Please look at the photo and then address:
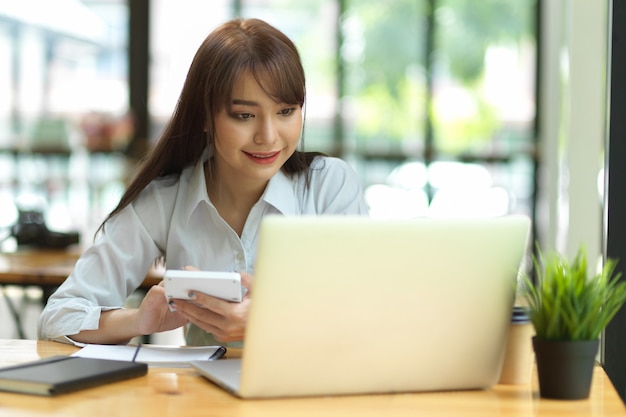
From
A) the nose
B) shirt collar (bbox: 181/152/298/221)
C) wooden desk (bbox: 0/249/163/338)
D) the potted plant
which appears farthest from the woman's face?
wooden desk (bbox: 0/249/163/338)

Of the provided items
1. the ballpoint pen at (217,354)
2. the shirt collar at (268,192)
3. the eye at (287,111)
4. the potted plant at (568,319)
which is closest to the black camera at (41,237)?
the shirt collar at (268,192)

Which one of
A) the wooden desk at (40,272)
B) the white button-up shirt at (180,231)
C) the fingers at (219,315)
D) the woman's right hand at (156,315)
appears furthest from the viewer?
the wooden desk at (40,272)

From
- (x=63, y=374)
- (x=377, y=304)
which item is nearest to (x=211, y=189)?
(x=63, y=374)

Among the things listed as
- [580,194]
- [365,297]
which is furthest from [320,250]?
[580,194]

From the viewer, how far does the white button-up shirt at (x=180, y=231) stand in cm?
205

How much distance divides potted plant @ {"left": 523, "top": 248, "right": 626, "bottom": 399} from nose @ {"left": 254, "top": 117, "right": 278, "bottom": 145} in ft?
2.35

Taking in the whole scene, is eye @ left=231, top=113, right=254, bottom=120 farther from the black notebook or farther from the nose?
the black notebook

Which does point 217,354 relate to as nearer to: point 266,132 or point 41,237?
point 266,132

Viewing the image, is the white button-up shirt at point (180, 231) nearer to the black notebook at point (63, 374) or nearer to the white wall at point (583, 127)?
the black notebook at point (63, 374)

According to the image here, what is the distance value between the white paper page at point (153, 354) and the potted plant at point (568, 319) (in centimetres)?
59

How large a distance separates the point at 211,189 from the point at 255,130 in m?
0.28

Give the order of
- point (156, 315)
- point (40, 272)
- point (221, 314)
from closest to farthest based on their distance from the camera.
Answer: point (221, 314), point (156, 315), point (40, 272)

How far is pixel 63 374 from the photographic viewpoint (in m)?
1.44

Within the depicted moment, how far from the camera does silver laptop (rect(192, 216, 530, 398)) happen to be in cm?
130
